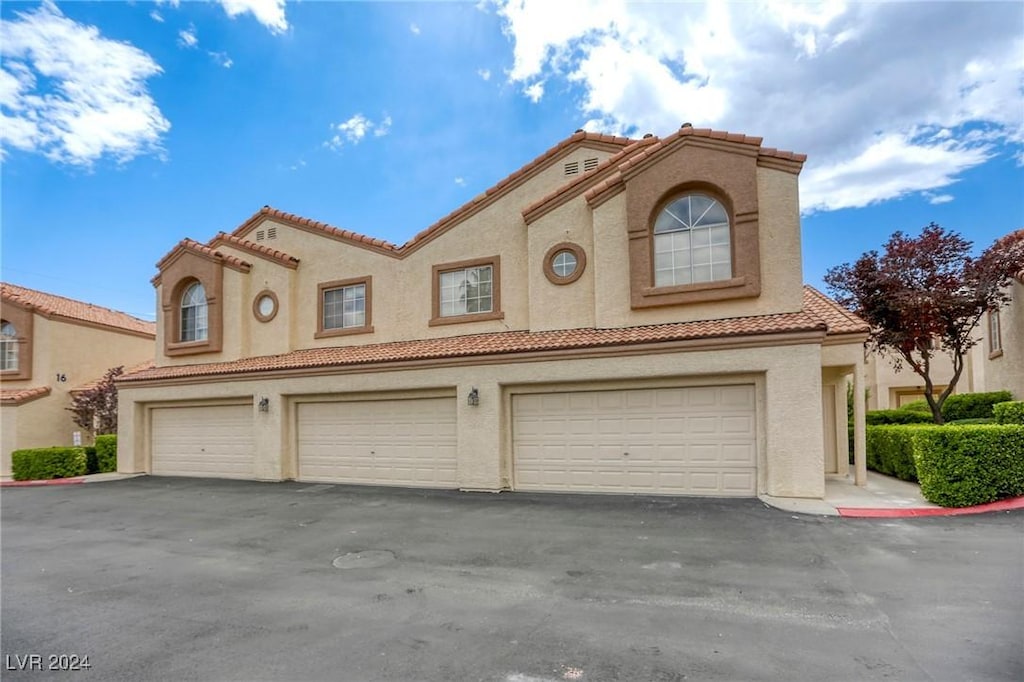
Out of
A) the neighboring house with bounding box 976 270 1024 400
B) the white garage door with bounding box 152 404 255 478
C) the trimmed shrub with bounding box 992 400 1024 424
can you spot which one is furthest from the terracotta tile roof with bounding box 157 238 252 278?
the neighboring house with bounding box 976 270 1024 400

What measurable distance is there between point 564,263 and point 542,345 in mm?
2300

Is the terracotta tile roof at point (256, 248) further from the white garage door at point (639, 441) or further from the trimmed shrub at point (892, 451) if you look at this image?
the trimmed shrub at point (892, 451)

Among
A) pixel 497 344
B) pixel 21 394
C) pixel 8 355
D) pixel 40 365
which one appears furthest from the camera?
pixel 8 355

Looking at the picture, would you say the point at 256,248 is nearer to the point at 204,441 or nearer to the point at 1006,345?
the point at 204,441

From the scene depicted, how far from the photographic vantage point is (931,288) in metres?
14.6

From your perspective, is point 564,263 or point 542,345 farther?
point 564,263

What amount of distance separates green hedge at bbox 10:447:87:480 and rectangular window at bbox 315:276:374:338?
1053 centimetres

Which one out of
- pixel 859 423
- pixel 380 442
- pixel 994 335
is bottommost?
pixel 380 442

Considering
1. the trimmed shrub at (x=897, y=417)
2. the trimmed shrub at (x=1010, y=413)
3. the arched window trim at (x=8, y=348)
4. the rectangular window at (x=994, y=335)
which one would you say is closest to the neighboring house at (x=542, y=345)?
the trimmed shrub at (x=1010, y=413)

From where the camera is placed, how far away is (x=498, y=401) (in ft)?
41.1

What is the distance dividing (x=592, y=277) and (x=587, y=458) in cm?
406

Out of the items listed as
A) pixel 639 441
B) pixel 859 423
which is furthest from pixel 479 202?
pixel 859 423

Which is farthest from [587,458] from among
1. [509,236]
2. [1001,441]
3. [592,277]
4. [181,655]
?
[181,655]

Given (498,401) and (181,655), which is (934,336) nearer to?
(498,401)
